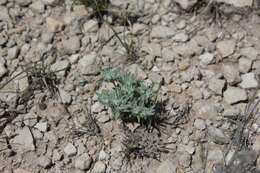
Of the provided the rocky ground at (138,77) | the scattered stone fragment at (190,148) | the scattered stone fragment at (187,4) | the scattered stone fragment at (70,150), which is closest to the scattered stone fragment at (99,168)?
the rocky ground at (138,77)

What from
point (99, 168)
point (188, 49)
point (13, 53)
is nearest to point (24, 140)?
point (99, 168)

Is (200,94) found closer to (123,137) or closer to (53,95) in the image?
(123,137)

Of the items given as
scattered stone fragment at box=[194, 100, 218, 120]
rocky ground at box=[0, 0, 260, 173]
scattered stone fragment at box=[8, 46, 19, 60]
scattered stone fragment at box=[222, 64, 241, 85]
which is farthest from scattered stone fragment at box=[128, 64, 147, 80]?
scattered stone fragment at box=[8, 46, 19, 60]

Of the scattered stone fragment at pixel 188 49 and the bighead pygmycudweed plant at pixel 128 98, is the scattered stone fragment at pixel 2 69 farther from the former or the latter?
the scattered stone fragment at pixel 188 49

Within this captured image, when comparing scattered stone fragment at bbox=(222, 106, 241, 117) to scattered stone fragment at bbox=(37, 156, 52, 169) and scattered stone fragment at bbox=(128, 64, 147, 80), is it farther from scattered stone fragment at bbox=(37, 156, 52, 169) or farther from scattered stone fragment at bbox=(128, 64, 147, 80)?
scattered stone fragment at bbox=(37, 156, 52, 169)

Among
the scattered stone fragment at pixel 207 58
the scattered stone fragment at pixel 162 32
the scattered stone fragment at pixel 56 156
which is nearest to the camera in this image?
the scattered stone fragment at pixel 56 156

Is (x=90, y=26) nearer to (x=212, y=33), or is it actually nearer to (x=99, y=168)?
(x=212, y=33)
